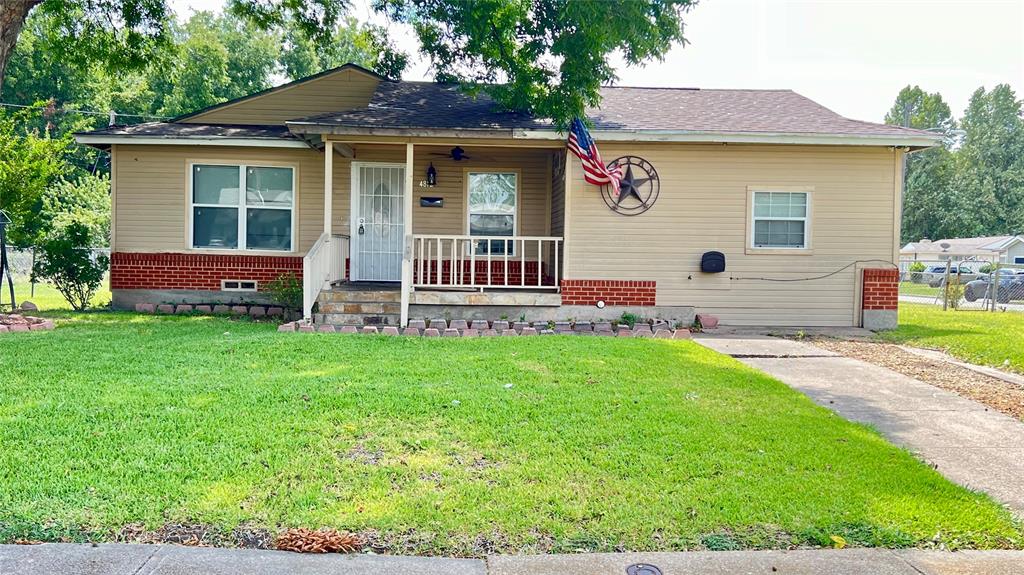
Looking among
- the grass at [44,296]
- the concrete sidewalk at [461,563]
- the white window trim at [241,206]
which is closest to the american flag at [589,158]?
the white window trim at [241,206]

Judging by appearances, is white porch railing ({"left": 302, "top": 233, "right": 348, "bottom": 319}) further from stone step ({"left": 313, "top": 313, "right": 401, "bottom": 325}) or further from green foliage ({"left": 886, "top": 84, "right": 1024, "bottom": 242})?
green foliage ({"left": 886, "top": 84, "right": 1024, "bottom": 242})

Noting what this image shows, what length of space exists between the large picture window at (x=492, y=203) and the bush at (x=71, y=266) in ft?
21.0

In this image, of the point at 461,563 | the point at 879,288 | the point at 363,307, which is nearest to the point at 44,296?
the point at 363,307

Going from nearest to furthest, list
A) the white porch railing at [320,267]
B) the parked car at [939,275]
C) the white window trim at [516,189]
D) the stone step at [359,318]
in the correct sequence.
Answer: the white porch railing at [320,267]
the stone step at [359,318]
the white window trim at [516,189]
the parked car at [939,275]

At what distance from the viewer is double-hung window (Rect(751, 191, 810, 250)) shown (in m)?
11.1

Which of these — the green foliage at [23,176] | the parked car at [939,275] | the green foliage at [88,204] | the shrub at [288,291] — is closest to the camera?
the shrub at [288,291]

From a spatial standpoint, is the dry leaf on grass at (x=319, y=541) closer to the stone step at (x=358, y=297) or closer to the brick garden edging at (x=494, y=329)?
the brick garden edging at (x=494, y=329)

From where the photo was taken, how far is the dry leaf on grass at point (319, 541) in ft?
9.94

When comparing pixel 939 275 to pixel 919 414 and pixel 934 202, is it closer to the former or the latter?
pixel 934 202

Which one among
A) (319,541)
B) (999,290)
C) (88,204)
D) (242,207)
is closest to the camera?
(319,541)

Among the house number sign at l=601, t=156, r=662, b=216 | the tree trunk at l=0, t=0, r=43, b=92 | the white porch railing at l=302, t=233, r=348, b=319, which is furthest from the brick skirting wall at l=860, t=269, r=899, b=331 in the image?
the tree trunk at l=0, t=0, r=43, b=92

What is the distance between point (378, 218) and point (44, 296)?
33.7 ft

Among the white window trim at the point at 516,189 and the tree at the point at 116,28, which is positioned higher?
the tree at the point at 116,28

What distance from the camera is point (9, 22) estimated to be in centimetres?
827
